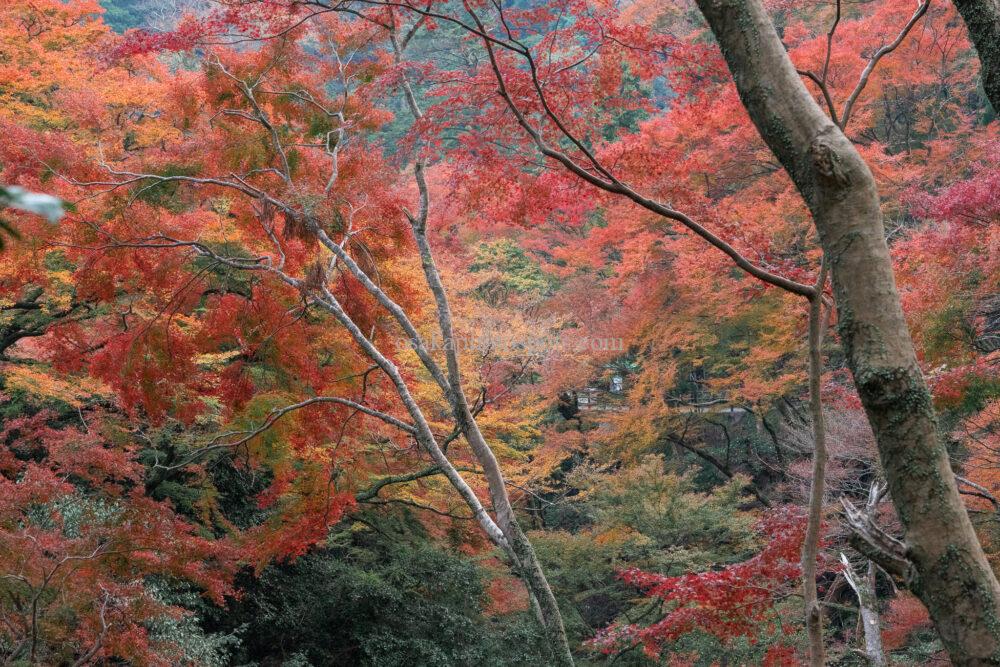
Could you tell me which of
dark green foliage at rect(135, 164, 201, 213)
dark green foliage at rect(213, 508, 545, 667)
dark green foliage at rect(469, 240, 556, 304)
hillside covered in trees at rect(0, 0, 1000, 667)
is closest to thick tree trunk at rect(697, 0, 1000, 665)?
hillside covered in trees at rect(0, 0, 1000, 667)

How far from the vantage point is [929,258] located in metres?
8.16

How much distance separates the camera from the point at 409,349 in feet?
33.3

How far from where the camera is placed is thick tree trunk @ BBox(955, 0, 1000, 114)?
225 centimetres

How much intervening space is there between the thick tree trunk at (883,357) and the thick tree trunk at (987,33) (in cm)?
65

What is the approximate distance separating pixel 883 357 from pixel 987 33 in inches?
42.9

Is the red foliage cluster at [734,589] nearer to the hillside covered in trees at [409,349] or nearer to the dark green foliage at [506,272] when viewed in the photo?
the hillside covered in trees at [409,349]

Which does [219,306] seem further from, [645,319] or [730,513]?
[645,319]

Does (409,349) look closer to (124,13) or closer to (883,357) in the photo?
(883,357)

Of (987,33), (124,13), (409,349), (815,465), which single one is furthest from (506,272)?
(124,13)

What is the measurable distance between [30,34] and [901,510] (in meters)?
13.5

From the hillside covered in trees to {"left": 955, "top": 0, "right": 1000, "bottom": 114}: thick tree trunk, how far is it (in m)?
0.01

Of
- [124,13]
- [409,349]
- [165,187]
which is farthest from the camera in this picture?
[124,13]

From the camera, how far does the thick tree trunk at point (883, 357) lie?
1.87m

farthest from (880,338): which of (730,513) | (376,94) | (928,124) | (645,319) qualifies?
(928,124)
